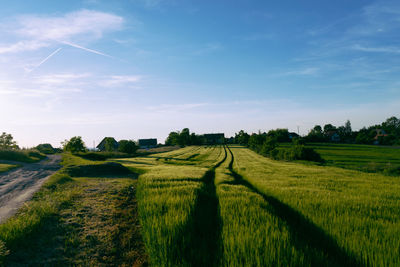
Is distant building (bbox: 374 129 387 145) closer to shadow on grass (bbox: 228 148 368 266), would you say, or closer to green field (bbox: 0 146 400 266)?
green field (bbox: 0 146 400 266)

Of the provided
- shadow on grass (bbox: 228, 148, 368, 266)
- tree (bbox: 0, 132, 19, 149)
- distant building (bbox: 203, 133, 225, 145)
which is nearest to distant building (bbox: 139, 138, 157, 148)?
distant building (bbox: 203, 133, 225, 145)

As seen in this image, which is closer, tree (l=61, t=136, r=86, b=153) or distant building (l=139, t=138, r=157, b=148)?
tree (l=61, t=136, r=86, b=153)

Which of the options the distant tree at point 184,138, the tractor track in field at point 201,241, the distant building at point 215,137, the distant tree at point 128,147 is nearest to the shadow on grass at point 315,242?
the tractor track in field at point 201,241

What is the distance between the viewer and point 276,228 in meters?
5.25

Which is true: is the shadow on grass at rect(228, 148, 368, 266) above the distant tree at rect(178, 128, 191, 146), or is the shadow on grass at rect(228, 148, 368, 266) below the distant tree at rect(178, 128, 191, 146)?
below

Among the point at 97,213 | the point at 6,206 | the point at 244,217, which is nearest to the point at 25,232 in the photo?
the point at 97,213

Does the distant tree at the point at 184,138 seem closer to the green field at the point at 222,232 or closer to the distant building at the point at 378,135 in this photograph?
the distant building at the point at 378,135

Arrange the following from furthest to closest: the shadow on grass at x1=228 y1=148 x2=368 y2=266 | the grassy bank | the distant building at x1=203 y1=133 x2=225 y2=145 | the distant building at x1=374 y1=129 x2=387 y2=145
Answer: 1. the distant building at x1=203 y1=133 x2=225 y2=145
2. the distant building at x1=374 y1=129 x2=387 y2=145
3. the grassy bank
4. the shadow on grass at x1=228 y1=148 x2=368 y2=266

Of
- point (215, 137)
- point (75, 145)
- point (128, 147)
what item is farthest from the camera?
point (215, 137)

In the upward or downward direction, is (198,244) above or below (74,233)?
above

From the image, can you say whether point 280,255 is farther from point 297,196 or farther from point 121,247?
point 297,196

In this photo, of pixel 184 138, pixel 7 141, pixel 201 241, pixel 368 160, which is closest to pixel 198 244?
pixel 201 241

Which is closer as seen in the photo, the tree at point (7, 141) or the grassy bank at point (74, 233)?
the grassy bank at point (74, 233)

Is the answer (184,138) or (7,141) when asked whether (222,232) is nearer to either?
(7,141)
